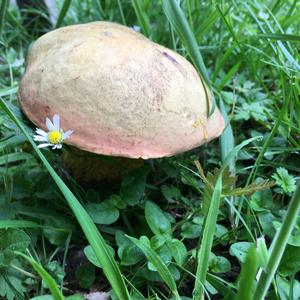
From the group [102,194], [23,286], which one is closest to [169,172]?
[102,194]

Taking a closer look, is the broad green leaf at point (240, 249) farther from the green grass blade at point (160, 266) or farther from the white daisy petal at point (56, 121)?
the white daisy petal at point (56, 121)

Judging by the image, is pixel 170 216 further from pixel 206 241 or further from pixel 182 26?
pixel 182 26

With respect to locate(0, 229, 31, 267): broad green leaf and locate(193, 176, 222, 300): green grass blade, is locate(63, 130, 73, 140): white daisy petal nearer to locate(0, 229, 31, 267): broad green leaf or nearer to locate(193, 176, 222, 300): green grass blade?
locate(0, 229, 31, 267): broad green leaf

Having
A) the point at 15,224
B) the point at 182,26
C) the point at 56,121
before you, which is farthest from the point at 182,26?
the point at 15,224

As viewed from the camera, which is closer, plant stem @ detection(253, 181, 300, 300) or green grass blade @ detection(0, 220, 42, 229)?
plant stem @ detection(253, 181, 300, 300)

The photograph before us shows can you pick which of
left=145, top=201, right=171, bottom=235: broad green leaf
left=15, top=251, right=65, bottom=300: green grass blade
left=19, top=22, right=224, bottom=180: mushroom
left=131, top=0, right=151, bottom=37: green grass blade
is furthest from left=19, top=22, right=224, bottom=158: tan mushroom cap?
left=131, top=0, right=151, bottom=37: green grass blade

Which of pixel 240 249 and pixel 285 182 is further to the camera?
pixel 285 182

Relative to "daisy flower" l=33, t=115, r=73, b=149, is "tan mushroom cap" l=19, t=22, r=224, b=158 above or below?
above
